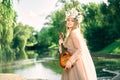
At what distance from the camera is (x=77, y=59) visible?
89.7 inches

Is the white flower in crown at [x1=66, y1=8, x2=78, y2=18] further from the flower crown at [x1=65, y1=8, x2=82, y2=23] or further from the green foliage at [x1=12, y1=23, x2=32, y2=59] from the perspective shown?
the green foliage at [x1=12, y1=23, x2=32, y2=59]

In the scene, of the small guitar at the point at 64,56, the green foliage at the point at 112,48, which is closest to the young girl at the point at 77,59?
the small guitar at the point at 64,56

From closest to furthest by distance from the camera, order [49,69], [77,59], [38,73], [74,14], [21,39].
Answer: [77,59] → [74,14] → [38,73] → [49,69] → [21,39]

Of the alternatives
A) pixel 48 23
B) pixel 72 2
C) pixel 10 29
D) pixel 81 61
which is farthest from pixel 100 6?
pixel 81 61

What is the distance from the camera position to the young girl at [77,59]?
2260 millimetres

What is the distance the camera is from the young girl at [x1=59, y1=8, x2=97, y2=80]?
2260 mm

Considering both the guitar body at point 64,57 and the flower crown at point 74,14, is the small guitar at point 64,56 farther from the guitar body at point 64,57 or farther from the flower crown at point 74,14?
the flower crown at point 74,14

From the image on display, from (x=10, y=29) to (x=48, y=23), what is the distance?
4.33ft

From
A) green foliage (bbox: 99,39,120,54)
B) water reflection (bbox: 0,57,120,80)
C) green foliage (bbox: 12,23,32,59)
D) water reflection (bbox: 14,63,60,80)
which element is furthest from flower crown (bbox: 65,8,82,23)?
green foliage (bbox: 99,39,120,54)

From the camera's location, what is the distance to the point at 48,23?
12.0m

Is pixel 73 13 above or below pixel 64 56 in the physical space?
above

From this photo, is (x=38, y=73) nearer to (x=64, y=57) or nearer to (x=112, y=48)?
(x=112, y=48)

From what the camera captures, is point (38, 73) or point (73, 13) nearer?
point (73, 13)

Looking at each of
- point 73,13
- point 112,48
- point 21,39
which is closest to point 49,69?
point 21,39
